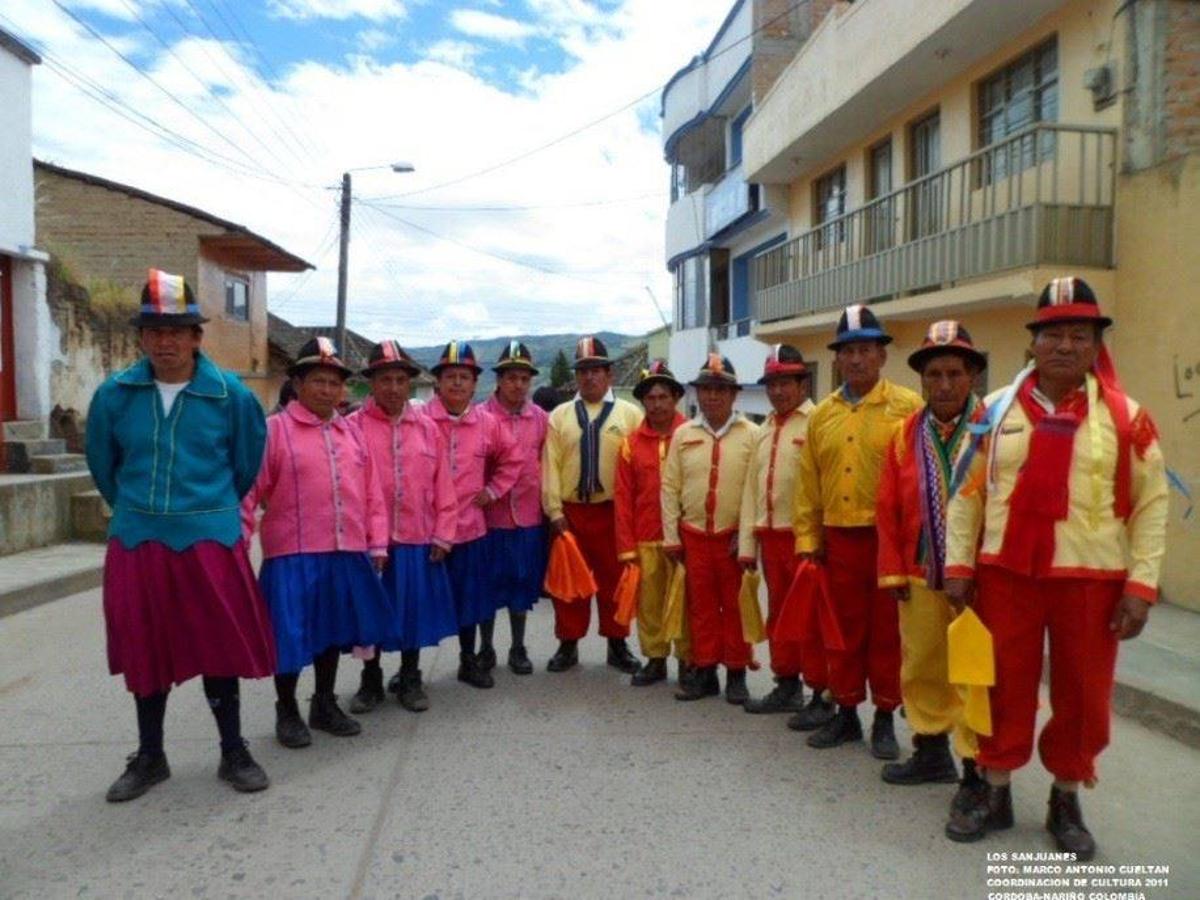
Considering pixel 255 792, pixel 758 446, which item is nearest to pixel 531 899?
pixel 255 792

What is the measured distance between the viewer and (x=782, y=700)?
505 centimetres

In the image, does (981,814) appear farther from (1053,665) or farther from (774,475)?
(774,475)

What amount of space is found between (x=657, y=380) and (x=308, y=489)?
2.05 m

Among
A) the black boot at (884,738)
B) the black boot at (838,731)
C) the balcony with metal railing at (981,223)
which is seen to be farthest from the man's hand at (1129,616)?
the balcony with metal railing at (981,223)

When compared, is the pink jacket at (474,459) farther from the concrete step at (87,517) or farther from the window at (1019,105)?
the concrete step at (87,517)

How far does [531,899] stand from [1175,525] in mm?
6389

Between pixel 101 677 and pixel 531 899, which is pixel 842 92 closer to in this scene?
pixel 101 677

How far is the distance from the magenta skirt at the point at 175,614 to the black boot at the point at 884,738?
9.14 ft

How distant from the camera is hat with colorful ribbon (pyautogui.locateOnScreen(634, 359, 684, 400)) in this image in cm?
546

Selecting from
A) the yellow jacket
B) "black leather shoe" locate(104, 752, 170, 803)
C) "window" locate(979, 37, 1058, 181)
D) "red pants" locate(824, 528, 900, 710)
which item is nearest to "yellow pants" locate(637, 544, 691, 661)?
the yellow jacket

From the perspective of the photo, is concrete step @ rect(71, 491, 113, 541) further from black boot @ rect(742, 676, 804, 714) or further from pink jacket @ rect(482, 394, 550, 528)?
black boot @ rect(742, 676, 804, 714)

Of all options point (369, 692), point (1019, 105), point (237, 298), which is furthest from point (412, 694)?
point (237, 298)

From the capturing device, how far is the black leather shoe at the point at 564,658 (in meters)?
5.92

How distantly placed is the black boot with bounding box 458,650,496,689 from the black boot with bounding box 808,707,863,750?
1.95m
